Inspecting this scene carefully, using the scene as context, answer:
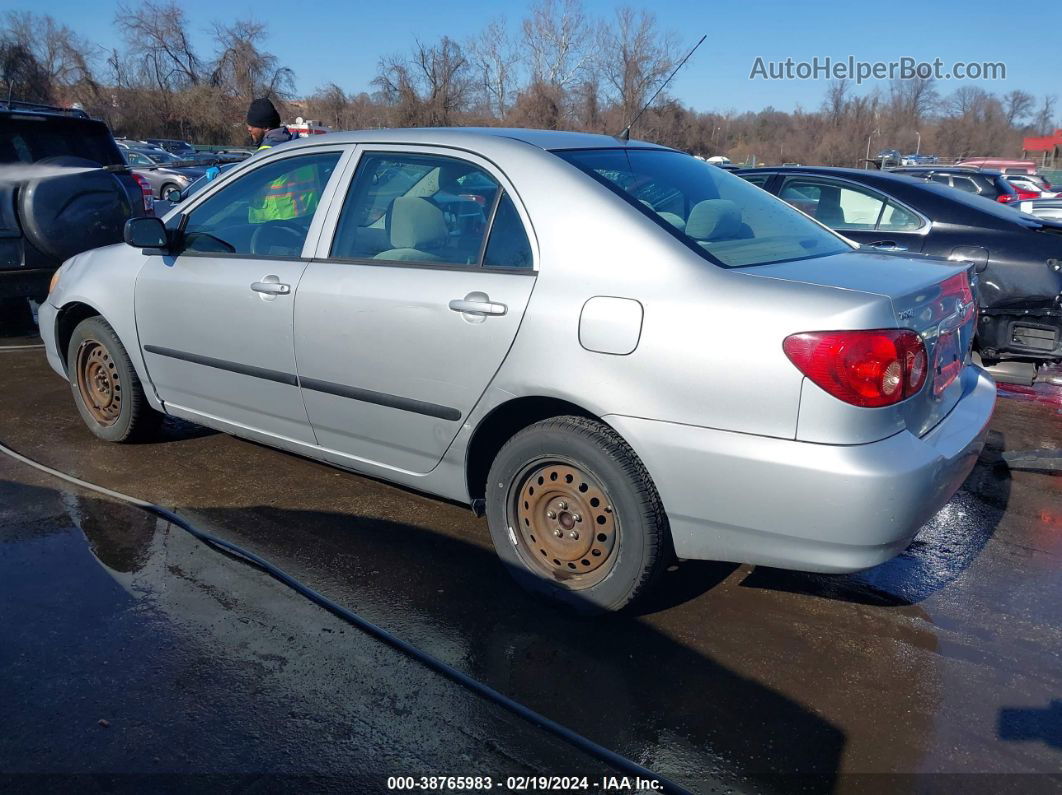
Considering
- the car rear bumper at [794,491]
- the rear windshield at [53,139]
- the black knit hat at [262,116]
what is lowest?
the car rear bumper at [794,491]

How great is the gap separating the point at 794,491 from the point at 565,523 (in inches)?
34.2

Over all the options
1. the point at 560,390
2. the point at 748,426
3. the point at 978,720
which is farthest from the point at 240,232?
the point at 978,720

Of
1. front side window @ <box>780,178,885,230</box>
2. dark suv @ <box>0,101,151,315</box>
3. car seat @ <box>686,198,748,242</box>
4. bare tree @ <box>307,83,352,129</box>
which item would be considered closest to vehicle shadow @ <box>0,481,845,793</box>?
car seat @ <box>686,198,748,242</box>

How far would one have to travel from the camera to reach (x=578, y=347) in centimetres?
286

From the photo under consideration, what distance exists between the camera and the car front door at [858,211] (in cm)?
601

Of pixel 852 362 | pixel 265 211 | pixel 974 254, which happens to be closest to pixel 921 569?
pixel 852 362

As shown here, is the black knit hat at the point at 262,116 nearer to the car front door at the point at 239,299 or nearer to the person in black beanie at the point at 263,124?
the person in black beanie at the point at 263,124

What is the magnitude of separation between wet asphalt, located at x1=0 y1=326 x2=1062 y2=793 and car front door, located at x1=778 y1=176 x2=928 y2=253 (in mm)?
2485

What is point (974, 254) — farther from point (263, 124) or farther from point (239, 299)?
point (263, 124)

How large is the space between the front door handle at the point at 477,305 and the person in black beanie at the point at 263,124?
400cm

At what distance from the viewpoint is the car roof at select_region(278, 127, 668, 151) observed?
3369 mm

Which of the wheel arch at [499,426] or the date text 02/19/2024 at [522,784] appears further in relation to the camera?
the wheel arch at [499,426]

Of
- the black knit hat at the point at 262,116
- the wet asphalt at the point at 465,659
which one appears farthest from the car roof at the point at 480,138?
the black knit hat at the point at 262,116

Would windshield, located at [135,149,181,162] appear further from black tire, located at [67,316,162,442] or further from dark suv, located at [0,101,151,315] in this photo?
black tire, located at [67,316,162,442]
